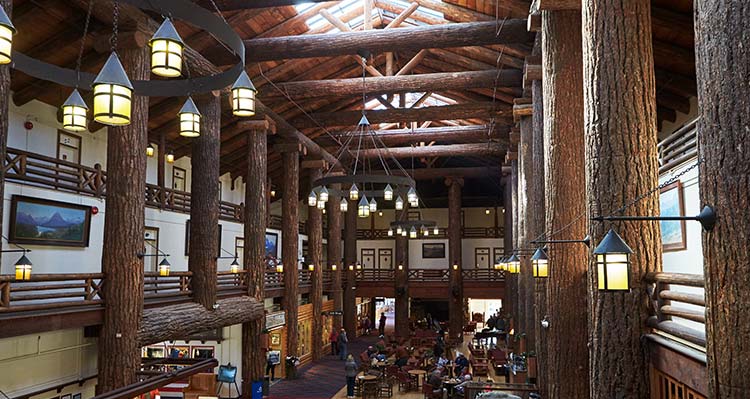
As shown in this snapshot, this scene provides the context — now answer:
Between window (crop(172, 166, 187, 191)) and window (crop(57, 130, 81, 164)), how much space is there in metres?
4.51

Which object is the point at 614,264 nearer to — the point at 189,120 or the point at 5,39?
the point at 5,39

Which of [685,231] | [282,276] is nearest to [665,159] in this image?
[685,231]

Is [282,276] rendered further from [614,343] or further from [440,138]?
[614,343]

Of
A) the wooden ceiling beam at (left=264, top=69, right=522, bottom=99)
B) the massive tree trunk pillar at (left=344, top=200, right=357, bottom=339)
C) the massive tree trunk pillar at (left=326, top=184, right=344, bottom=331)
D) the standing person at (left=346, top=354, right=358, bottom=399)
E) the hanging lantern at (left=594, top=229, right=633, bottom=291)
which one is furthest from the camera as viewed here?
the massive tree trunk pillar at (left=344, top=200, right=357, bottom=339)

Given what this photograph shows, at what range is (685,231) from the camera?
29.9 ft

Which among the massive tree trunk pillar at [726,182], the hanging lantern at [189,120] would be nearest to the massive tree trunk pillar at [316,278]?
the hanging lantern at [189,120]

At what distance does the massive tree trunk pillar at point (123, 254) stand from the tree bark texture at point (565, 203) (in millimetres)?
6453

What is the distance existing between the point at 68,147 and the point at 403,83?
319 inches

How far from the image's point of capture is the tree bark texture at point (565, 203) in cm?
716

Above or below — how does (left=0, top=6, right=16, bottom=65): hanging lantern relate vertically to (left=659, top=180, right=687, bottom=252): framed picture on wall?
above

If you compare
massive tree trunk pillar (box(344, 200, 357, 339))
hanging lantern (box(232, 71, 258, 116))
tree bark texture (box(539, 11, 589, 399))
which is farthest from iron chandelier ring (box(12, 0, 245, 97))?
massive tree trunk pillar (box(344, 200, 357, 339))

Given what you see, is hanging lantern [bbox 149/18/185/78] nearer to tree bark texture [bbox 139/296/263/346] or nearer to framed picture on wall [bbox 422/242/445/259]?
tree bark texture [bbox 139/296/263/346]

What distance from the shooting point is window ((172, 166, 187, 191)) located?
59.6 feet

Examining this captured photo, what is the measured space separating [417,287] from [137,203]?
2024 centimetres
